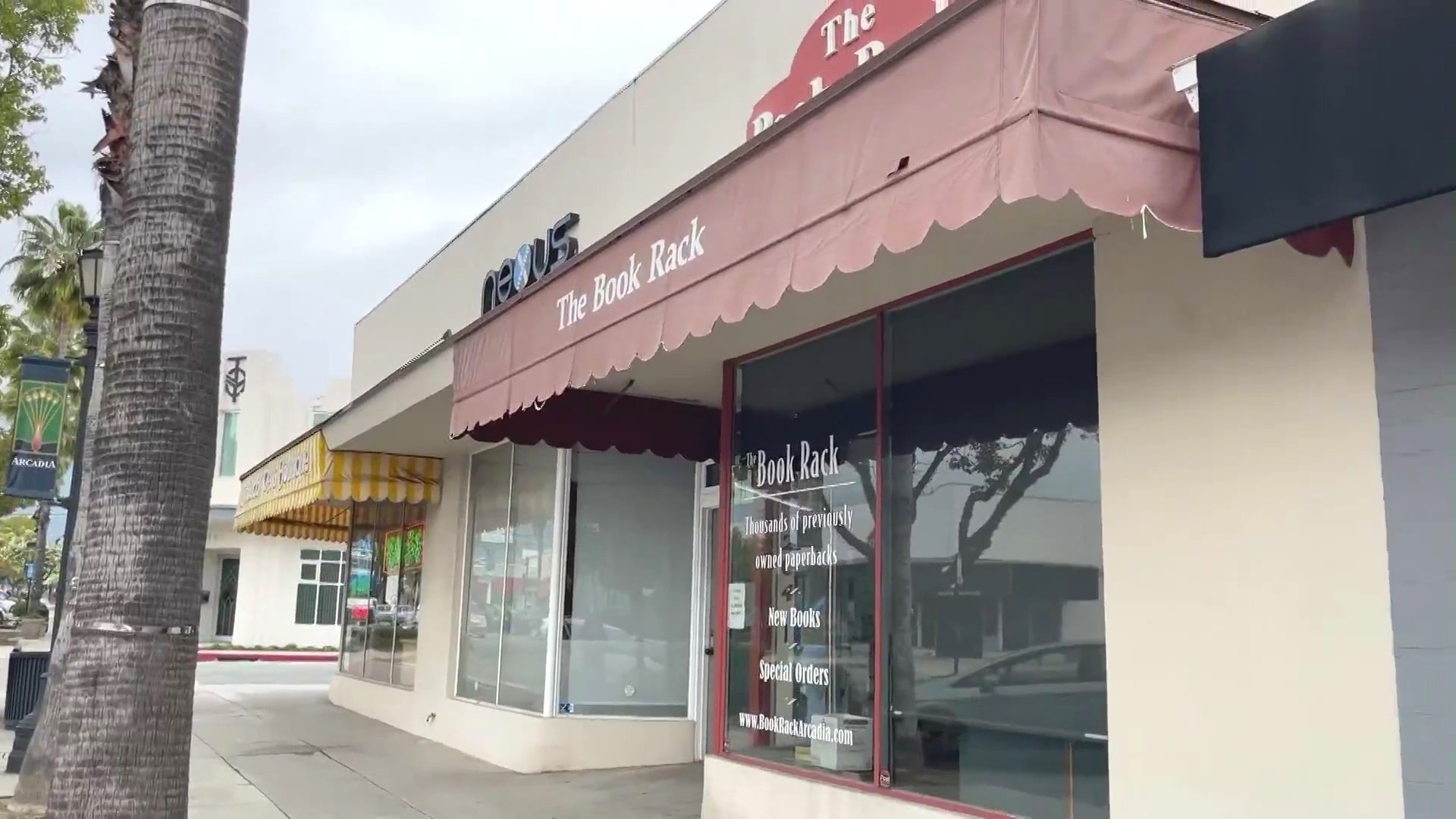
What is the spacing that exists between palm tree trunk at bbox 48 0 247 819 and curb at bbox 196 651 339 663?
29.4 meters

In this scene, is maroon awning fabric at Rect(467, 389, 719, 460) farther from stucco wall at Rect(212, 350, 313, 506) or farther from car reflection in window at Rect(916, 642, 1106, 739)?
stucco wall at Rect(212, 350, 313, 506)

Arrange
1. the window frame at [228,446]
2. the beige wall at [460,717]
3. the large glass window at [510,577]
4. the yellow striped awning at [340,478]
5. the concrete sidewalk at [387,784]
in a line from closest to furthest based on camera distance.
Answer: the concrete sidewalk at [387,784] < the beige wall at [460,717] < the large glass window at [510,577] < the yellow striped awning at [340,478] < the window frame at [228,446]

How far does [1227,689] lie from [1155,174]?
1.95 m

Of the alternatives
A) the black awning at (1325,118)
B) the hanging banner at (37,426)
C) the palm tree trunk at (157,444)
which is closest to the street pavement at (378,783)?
the hanging banner at (37,426)

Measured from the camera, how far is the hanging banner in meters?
11.4

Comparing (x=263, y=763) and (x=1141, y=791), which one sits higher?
(x=1141, y=791)

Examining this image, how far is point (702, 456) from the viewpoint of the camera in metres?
10.2

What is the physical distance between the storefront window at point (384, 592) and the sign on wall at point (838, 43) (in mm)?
8686

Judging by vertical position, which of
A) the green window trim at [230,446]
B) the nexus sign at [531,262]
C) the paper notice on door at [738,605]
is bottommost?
the paper notice on door at [738,605]

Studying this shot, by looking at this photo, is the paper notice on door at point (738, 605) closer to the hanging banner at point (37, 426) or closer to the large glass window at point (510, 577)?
the large glass window at point (510, 577)

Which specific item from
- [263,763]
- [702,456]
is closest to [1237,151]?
[702,456]

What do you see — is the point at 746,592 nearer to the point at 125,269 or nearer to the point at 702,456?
the point at 702,456

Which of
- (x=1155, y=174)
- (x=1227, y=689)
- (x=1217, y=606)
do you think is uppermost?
(x=1155, y=174)

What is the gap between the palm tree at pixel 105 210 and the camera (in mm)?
7941
